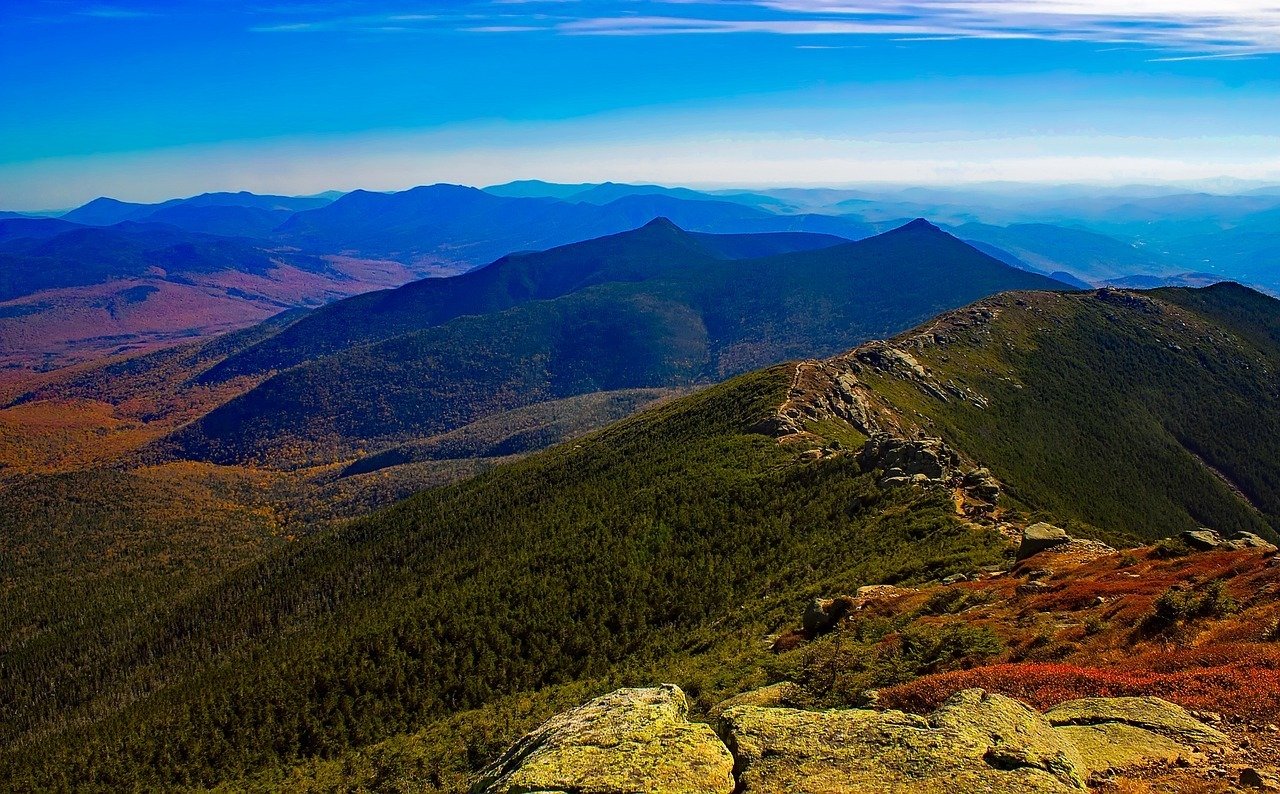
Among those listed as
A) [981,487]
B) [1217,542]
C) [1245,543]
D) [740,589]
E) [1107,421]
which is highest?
[1217,542]

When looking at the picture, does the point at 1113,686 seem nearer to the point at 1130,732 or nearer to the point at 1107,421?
the point at 1130,732

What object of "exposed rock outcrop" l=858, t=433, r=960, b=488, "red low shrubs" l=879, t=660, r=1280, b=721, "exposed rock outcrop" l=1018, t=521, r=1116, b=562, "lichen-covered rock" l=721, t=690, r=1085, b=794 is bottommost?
"exposed rock outcrop" l=858, t=433, r=960, b=488

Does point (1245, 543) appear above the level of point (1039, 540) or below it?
above

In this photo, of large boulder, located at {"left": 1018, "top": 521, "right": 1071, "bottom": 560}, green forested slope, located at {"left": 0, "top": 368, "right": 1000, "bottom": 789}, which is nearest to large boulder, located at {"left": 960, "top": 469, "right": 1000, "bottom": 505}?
green forested slope, located at {"left": 0, "top": 368, "right": 1000, "bottom": 789}

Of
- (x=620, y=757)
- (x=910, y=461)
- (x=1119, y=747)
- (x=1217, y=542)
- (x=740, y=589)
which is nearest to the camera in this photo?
(x=1119, y=747)

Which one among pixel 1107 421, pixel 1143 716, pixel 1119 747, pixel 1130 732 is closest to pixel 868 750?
pixel 1119 747

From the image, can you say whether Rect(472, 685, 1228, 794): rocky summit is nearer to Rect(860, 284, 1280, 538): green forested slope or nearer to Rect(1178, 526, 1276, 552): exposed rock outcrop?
Rect(1178, 526, 1276, 552): exposed rock outcrop
